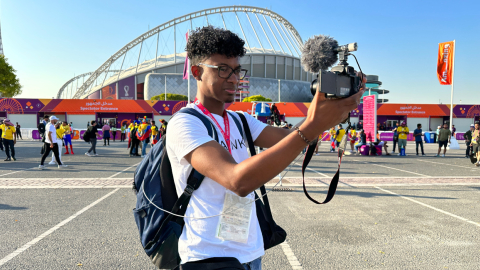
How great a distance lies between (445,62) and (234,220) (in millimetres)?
25634

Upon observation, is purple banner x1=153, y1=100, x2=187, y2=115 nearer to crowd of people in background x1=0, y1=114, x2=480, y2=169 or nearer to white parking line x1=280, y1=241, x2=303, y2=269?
crowd of people in background x1=0, y1=114, x2=480, y2=169

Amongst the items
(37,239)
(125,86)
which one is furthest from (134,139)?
(125,86)

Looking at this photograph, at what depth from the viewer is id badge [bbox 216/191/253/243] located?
1.29 meters

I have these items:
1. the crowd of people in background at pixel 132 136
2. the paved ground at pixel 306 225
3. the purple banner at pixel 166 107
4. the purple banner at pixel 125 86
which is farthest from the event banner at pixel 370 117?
the purple banner at pixel 125 86

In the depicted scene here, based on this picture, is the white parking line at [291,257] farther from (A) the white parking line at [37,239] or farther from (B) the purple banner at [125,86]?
(B) the purple banner at [125,86]

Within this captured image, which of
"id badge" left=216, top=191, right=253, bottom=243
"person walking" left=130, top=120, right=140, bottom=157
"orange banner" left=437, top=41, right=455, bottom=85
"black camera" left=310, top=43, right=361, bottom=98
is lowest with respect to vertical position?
"person walking" left=130, top=120, right=140, bottom=157

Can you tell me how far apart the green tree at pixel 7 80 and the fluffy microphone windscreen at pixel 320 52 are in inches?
1974

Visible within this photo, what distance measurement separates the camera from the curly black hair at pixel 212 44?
54.9 inches

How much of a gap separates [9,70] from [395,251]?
50936 millimetres

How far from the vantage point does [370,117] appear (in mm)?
15555

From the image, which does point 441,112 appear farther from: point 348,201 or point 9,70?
point 9,70

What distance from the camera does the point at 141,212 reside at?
56.7 inches

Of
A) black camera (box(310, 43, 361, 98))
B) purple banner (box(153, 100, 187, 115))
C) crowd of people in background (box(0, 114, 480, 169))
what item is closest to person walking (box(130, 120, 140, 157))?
crowd of people in background (box(0, 114, 480, 169))

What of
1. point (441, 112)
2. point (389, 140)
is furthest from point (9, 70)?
point (441, 112)
